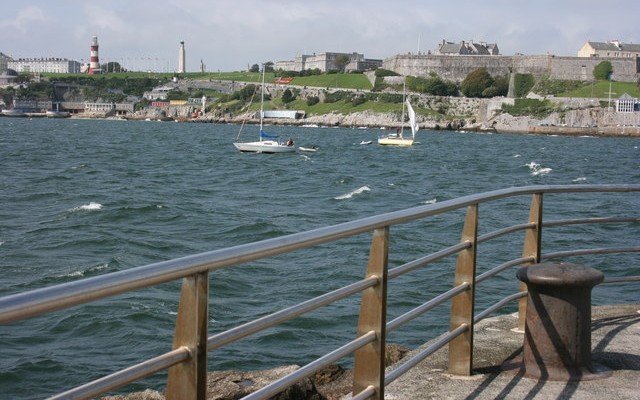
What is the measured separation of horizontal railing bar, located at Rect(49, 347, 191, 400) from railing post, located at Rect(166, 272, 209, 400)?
28 mm

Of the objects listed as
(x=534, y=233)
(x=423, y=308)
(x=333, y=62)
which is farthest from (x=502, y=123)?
(x=423, y=308)

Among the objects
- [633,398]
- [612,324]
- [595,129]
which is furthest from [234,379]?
[595,129]

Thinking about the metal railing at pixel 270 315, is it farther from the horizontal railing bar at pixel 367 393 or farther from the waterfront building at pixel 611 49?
the waterfront building at pixel 611 49

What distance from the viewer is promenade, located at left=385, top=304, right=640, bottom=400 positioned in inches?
169

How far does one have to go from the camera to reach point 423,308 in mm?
3908

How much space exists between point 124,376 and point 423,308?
2.03 metres

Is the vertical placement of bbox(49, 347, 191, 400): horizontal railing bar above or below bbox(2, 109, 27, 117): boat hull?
above

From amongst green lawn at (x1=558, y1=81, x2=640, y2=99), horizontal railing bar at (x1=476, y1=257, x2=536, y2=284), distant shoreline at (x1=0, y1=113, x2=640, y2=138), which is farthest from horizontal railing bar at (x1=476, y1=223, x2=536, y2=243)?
green lawn at (x1=558, y1=81, x2=640, y2=99)

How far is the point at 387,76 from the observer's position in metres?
152

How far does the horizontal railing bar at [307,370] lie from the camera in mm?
2658

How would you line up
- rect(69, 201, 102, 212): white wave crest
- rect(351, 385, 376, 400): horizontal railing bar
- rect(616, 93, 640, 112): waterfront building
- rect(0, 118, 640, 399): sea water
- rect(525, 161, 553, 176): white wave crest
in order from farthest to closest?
1. rect(616, 93, 640, 112): waterfront building
2. rect(525, 161, 553, 176): white wave crest
3. rect(69, 201, 102, 212): white wave crest
4. rect(0, 118, 640, 399): sea water
5. rect(351, 385, 376, 400): horizontal railing bar

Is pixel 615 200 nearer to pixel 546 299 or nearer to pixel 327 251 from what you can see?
pixel 327 251

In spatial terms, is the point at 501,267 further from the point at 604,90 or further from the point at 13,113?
the point at 13,113

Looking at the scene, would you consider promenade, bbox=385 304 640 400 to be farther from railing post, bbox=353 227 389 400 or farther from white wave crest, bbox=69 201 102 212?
white wave crest, bbox=69 201 102 212
